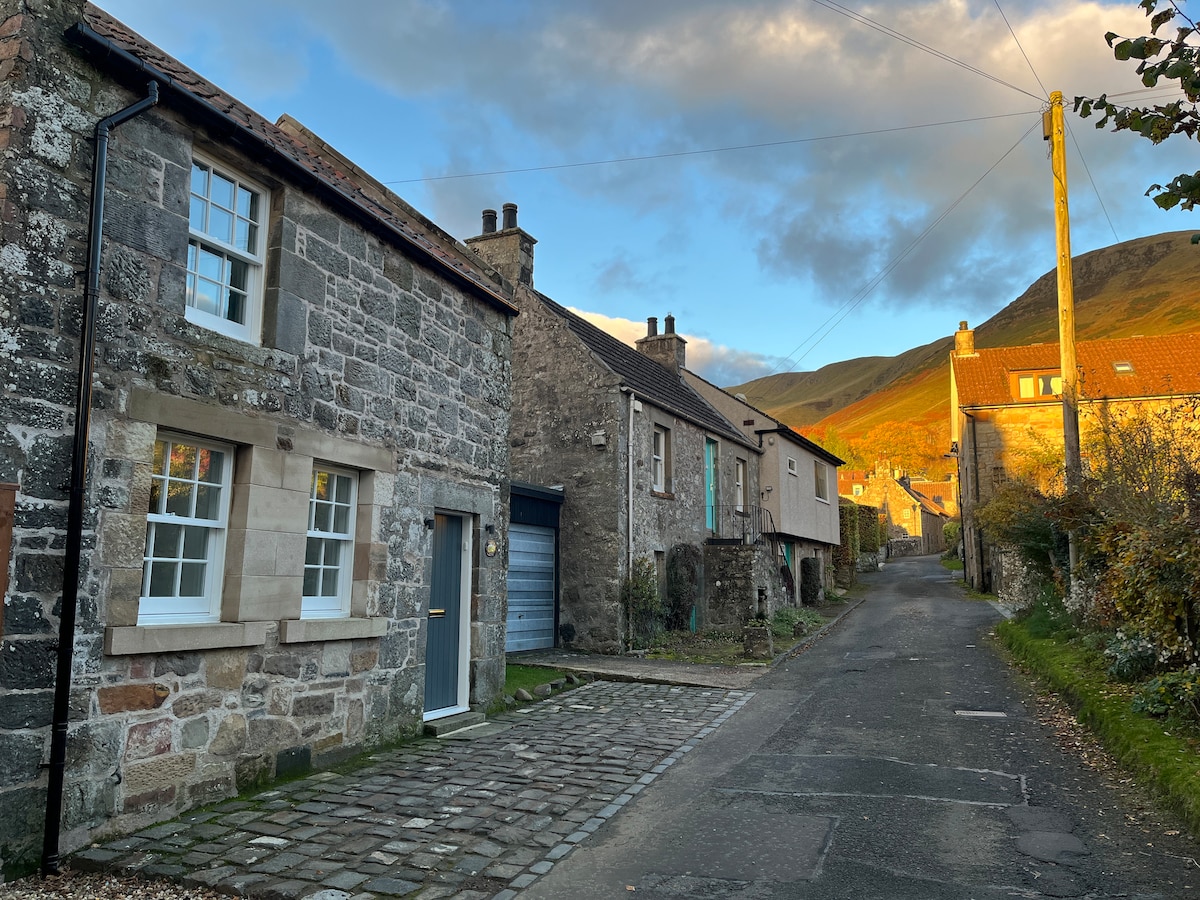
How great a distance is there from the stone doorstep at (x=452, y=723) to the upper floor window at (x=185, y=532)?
10.5 ft

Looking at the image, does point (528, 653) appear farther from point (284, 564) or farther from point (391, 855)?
point (391, 855)

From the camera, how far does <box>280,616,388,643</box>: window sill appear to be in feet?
23.3

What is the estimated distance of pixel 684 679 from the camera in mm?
13023

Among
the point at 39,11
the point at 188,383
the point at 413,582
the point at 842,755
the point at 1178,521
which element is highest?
the point at 39,11

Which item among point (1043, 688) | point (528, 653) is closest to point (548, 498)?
point (528, 653)

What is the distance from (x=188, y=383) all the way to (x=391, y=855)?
3753 mm

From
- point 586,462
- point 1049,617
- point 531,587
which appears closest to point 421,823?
point 531,587

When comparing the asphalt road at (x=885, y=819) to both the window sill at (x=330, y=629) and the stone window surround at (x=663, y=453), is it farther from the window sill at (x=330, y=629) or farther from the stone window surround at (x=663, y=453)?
the stone window surround at (x=663, y=453)

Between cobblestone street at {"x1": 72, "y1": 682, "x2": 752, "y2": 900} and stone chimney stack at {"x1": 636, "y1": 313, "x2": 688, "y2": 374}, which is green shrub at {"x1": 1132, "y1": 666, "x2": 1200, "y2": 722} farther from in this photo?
stone chimney stack at {"x1": 636, "y1": 313, "x2": 688, "y2": 374}

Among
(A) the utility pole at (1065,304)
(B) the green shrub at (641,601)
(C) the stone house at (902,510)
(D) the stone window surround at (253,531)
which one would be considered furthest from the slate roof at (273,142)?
(C) the stone house at (902,510)

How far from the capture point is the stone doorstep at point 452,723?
9.04m

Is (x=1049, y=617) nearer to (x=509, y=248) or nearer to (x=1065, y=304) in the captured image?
(x=1065, y=304)

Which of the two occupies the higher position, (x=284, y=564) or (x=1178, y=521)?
(x=1178, y=521)

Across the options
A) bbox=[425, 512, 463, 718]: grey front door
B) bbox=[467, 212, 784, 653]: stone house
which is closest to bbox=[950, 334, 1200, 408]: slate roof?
bbox=[467, 212, 784, 653]: stone house
